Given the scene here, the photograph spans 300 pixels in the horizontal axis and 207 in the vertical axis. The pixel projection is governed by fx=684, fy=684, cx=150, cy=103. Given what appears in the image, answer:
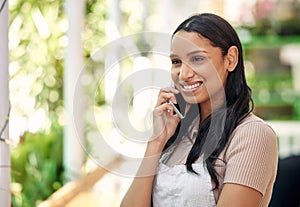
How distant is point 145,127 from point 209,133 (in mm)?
292

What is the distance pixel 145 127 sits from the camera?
1.80m

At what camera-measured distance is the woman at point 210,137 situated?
4.77 feet

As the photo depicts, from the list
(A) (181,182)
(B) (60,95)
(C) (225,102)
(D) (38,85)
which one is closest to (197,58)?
(C) (225,102)

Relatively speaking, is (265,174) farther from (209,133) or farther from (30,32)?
(30,32)

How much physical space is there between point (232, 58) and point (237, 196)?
0.98ft

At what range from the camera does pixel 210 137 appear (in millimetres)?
1533

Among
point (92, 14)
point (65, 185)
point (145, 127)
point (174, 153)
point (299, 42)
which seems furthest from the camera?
point (299, 42)

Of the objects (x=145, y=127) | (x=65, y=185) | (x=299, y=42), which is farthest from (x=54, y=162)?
(x=299, y=42)

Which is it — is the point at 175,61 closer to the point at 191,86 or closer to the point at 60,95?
the point at 191,86

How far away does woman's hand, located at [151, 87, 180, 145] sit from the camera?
1583mm

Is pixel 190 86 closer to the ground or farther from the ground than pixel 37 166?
farther from the ground

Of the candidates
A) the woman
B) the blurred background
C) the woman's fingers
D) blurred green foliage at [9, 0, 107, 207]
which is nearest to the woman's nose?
the woman

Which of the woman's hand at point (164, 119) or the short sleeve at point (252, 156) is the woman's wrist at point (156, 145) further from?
the short sleeve at point (252, 156)

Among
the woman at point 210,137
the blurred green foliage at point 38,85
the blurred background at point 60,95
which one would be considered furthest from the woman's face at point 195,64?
the blurred green foliage at point 38,85
